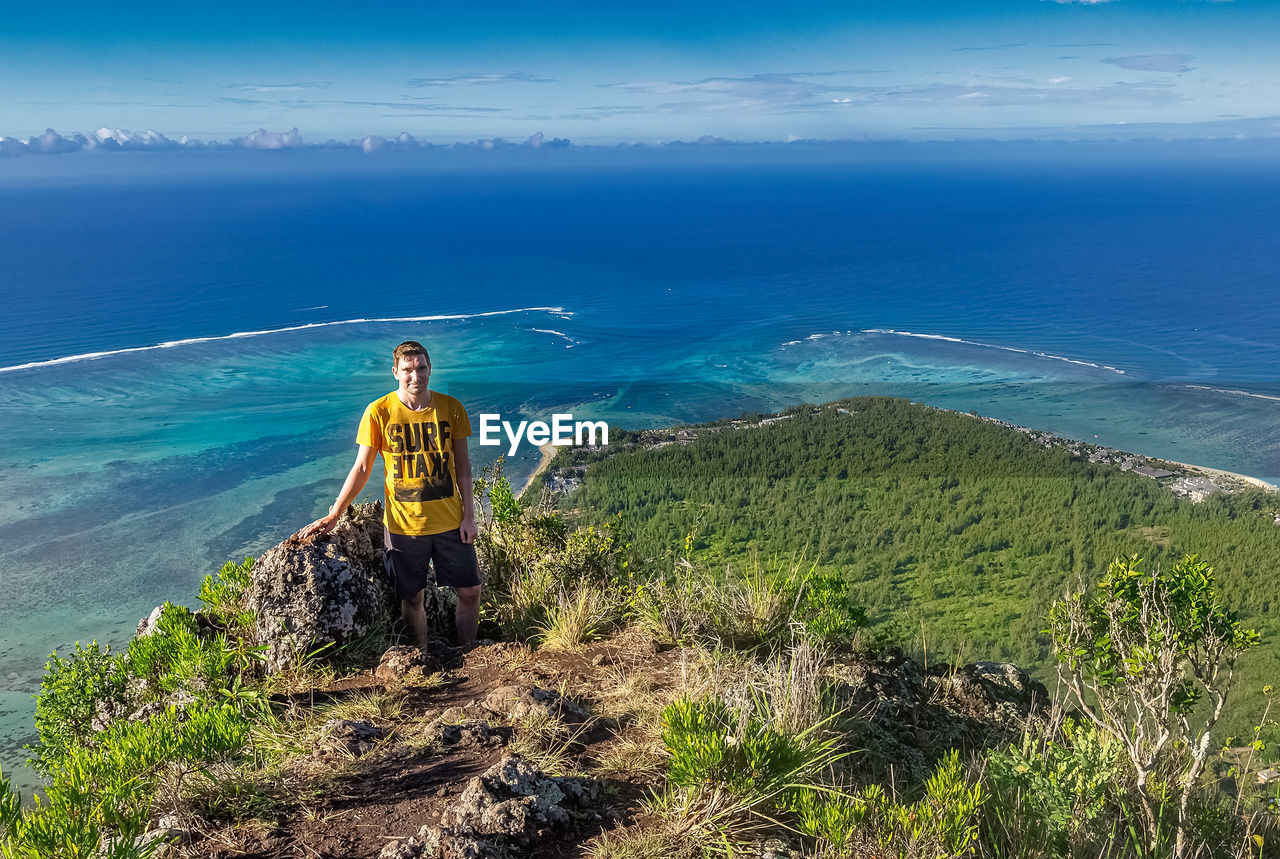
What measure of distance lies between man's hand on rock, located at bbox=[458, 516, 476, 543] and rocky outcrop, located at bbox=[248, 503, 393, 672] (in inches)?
27.2

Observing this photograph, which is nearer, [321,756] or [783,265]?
[321,756]

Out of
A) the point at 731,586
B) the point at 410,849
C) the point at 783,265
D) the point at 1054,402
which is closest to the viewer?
the point at 410,849

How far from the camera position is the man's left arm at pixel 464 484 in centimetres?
512

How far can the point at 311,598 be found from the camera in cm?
510

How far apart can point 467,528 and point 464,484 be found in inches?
10.3

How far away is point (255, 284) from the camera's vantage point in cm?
8969

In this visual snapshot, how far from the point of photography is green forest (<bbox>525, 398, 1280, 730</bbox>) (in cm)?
2373

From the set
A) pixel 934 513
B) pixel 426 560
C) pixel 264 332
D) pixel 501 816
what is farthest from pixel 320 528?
pixel 264 332

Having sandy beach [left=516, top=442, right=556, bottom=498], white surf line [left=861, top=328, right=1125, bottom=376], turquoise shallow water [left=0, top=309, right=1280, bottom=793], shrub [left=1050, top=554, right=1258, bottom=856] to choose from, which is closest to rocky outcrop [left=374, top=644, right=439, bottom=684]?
shrub [left=1050, top=554, right=1258, bottom=856]

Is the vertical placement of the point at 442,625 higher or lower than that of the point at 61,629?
higher

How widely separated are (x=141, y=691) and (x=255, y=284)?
9360 cm

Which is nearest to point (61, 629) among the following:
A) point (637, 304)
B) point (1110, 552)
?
point (1110, 552)

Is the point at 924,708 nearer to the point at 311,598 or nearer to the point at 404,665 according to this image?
the point at 404,665

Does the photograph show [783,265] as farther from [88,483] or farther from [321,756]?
[321,756]
